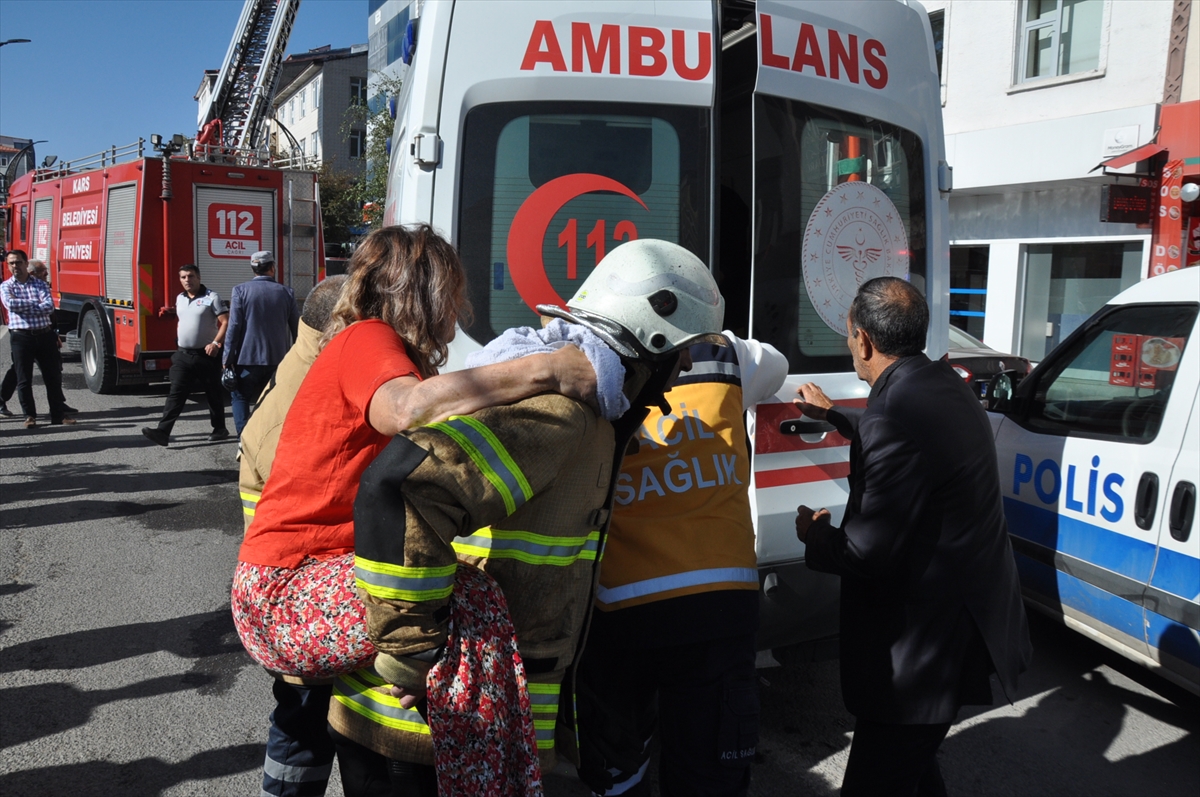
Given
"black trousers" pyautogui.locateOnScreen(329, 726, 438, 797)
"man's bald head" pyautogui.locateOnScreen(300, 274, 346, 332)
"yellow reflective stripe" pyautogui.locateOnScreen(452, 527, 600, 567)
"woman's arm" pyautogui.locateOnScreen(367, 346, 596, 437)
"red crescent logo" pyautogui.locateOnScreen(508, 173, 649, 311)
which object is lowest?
"black trousers" pyautogui.locateOnScreen(329, 726, 438, 797)

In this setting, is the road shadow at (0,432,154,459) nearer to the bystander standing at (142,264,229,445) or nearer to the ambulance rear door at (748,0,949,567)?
the bystander standing at (142,264,229,445)

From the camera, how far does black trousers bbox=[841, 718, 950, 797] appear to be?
7.63ft

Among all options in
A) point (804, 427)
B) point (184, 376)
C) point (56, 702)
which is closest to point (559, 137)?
point (804, 427)

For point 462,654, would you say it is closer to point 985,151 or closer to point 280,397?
point 280,397

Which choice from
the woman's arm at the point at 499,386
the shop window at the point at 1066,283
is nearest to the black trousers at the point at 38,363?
the woman's arm at the point at 499,386

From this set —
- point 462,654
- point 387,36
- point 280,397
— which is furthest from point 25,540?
point 387,36

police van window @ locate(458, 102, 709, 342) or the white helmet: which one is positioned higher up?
police van window @ locate(458, 102, 709, 342)

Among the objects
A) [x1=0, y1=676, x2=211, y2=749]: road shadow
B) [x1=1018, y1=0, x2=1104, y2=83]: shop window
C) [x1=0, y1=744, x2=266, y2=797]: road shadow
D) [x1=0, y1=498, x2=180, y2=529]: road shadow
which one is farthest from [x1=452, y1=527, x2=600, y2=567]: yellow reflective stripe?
[x1=1018, y1=0, x2=1104, y2=83]: shop window

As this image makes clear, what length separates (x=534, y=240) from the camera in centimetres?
289

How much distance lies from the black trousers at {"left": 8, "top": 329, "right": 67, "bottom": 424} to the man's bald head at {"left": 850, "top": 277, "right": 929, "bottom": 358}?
9277mm

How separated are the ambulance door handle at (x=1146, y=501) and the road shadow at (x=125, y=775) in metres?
3.43

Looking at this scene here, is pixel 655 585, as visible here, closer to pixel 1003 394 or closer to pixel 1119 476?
pixel 1119 476

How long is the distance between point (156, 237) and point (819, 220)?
9.99 meters

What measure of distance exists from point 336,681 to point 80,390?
1249cm
